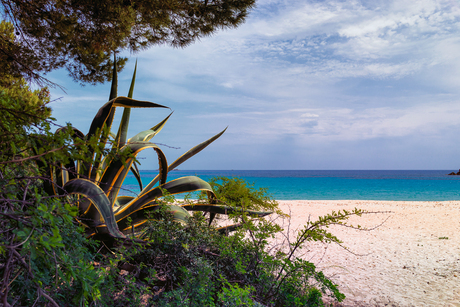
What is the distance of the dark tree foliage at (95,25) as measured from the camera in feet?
12.1

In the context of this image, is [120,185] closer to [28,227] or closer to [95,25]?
[28,227]

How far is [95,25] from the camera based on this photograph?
163 inches

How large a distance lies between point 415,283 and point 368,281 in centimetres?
71

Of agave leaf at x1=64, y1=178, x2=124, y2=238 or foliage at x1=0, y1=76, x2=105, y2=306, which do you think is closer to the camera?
foliage at x1=0, y1=76, x2=105, y2=306

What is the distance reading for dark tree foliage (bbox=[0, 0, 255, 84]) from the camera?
3.69 metres

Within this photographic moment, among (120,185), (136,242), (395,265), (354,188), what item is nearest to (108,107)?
(120,185)

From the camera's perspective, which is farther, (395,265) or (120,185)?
(395,265)

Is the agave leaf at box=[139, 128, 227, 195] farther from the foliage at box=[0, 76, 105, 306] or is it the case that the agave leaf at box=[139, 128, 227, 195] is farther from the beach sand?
the foliage at box=[0, 76, 105, 306]

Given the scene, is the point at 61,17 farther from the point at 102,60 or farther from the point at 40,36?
the point at 102,60

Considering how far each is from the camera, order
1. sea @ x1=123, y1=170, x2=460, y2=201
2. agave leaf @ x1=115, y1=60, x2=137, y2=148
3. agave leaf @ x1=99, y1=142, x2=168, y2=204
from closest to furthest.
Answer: agave leaf @ x1=99, y1=142, x2=168, y2=204
agave leaf @ x1=115, y1=60, x2=137, y2=148
sea @ x1=123, y1=170, x2=460, y2=201

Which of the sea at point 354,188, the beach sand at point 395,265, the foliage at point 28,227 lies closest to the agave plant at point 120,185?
the sea at point 354,188

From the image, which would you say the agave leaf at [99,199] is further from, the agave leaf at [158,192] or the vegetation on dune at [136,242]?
the agave leaf at [158,192]

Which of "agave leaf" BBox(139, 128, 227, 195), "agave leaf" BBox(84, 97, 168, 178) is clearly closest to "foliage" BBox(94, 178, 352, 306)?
"agave leaf" BBox(139, 128, 227, 195)

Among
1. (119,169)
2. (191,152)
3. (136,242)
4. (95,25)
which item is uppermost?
(95,25)
